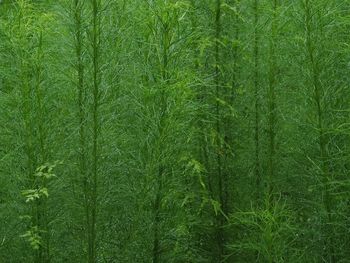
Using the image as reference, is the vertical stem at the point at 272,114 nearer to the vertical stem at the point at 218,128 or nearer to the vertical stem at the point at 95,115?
the vertical stem at the point at 218,128

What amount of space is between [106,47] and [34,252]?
1.58 m

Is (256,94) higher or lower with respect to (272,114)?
higher

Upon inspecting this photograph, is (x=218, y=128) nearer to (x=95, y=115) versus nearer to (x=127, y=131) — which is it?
(x=127, y=131)

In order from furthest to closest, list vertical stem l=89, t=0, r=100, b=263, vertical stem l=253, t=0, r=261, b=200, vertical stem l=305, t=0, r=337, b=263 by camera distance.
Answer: vertical stem l=253, t=0, r=261, b=200
vertical stem l=305, t=0, r=337, b=263
vertical stem l=89, t=0, r=100, b=263

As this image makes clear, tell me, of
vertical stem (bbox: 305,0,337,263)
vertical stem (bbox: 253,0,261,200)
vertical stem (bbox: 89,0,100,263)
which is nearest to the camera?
vertical stem (bbox: 89,0,100,263)

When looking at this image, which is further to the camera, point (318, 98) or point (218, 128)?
point (218, 128)

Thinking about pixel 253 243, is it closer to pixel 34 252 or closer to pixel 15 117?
pixel 34 252

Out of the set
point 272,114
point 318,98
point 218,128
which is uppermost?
point 318,98

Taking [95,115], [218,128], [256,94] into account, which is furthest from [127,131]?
[256,94]

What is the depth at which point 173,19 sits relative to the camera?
13.0 ft

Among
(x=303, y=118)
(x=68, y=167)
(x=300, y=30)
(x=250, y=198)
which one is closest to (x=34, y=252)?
(x=68, y=167)

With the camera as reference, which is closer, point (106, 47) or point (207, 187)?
point (106, 47)

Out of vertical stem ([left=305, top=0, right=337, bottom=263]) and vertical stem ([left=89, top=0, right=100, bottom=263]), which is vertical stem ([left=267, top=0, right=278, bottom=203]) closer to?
vertical stem ([left=305, top=0, right=337, bottom=263])

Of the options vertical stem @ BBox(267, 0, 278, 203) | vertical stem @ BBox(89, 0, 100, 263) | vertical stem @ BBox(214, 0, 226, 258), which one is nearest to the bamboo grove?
vertical stem @ BBox(89, 0, 100, 263)
